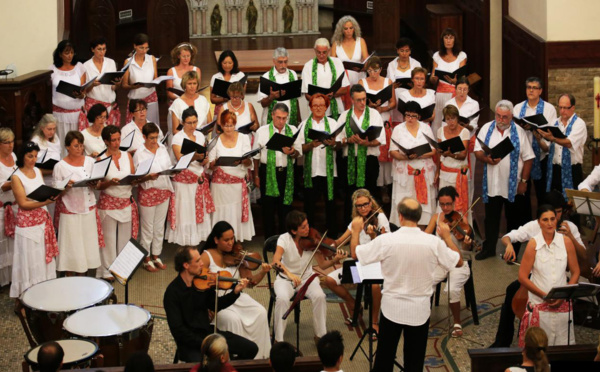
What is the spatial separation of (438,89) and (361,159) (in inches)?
61.6

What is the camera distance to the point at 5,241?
9.64 metres

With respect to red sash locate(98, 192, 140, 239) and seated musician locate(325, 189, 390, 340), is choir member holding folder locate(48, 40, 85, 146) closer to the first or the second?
red sash locate(98, 192, 140, 239)

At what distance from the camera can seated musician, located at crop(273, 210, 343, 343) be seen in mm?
8344

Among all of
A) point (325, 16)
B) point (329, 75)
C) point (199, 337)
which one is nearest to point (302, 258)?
point (199, 337)

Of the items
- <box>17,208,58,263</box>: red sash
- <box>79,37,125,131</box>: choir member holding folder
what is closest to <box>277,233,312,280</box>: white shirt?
<box>17,208,58,263</box>: red sash

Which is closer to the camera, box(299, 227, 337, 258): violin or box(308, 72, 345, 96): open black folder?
box(299, 227, 337, 258): violin

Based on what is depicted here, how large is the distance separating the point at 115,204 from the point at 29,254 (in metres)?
1.00

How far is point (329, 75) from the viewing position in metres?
11.2

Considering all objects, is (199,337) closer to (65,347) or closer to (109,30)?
(65,347)

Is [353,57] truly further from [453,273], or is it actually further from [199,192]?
[453,273]

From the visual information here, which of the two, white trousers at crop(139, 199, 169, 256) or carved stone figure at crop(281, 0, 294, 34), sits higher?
carved stone figure at crop(281, 0, 294, 34)

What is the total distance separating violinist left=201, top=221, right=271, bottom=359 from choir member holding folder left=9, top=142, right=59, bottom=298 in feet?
6.25

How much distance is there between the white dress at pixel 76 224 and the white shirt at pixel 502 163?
3.84 metres

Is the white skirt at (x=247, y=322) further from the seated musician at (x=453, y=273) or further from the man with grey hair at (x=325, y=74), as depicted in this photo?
the man with grey hair at (x=325, y=74)
